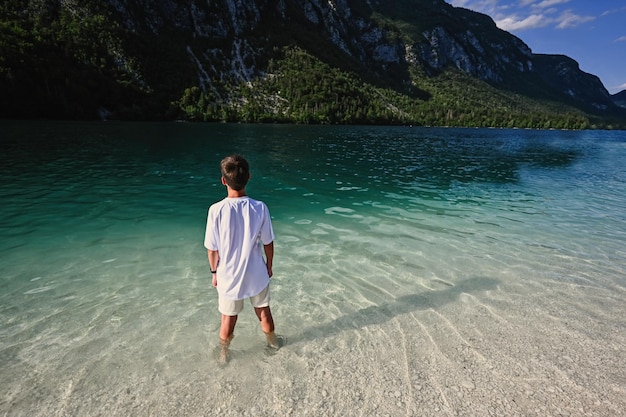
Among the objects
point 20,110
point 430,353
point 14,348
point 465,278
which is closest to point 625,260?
point 465,278

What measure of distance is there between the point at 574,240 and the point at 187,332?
13363 millimetres

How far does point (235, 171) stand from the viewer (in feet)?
14.3

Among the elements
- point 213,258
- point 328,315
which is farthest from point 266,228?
point 328,315

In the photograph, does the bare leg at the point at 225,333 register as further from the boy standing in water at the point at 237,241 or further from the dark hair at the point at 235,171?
the dark hair at the point at 235,171

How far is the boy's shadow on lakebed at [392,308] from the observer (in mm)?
5980

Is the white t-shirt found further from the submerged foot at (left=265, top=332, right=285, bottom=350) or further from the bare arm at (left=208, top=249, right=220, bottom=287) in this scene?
the submerged foot at (left=265, top=332, right=285, bottom=350)

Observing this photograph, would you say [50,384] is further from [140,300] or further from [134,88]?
[134,88]

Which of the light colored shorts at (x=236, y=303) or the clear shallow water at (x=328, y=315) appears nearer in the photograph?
the clear shallow water at (x=328, y=315)

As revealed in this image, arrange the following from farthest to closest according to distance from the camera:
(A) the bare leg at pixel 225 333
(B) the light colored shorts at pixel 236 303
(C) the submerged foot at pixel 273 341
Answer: (C) the submerged foot at pixel 273 341 < (A) the bare leg at pixel 225 333 < (B) the light colored shorts at pixel 236 303

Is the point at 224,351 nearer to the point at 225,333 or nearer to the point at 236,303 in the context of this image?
the point at 225,333

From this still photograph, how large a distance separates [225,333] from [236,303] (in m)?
0.74

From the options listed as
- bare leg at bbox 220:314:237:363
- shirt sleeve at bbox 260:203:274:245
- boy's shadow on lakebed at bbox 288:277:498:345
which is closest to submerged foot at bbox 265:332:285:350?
boy's shadow on lakebed at bbox 288:277:498:345

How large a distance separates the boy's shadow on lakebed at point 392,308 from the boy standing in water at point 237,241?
5.22 feet

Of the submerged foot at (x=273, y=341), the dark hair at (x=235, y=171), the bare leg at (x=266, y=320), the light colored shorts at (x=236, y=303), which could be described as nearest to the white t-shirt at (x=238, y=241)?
the light colored shorts at (x=236, y=303)
